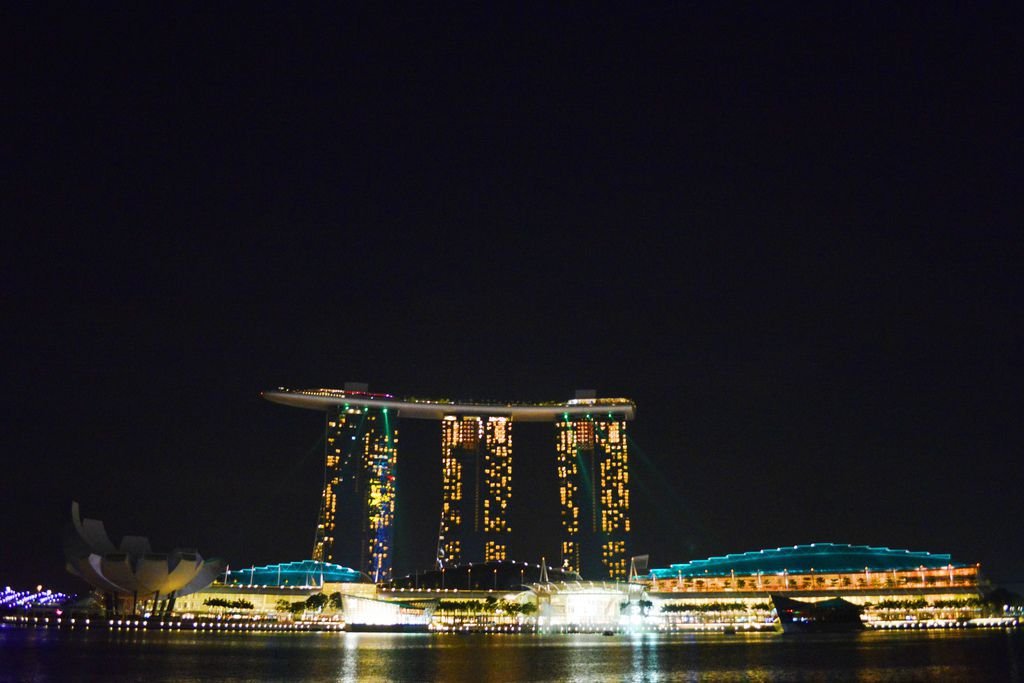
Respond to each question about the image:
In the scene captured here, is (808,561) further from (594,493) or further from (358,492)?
(358,492)

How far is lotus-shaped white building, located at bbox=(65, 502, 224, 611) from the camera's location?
94.2 metres

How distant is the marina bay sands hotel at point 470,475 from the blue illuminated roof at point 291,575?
23.6 feet

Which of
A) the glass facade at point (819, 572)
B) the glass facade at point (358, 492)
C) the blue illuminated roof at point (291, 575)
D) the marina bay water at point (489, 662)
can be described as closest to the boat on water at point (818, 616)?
the glass facade at point (819, 572)

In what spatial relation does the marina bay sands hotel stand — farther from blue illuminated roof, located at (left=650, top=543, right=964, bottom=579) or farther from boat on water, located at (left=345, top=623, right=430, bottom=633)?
boat on water, located at (left=345, top=623, right=430, bottom=633)

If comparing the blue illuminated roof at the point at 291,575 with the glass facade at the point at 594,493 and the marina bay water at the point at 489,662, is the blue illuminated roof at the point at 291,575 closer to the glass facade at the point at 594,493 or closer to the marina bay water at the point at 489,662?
the glass facade at the point at 594,493

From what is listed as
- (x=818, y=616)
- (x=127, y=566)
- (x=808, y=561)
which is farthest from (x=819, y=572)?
(x=127, y=566)

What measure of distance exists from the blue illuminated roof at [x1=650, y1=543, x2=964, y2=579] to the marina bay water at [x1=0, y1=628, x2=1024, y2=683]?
70.6 meters

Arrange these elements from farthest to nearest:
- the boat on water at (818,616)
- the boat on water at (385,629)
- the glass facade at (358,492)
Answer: the glass facade at (358,492) → the boat on water at (385,629) → the boat on water at (818,616)

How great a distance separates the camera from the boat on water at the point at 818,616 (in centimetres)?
8986

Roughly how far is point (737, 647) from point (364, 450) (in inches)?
3936

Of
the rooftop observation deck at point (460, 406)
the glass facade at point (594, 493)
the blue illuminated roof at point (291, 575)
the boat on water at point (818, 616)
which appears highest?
the rooftop observation deck at point (460, 406)

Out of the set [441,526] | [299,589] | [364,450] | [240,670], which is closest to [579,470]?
[441,526]

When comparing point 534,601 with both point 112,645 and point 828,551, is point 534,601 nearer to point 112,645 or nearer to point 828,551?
point 828,551

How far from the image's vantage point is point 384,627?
100812 millimetres
